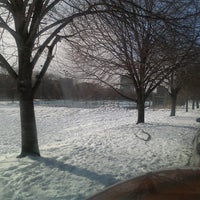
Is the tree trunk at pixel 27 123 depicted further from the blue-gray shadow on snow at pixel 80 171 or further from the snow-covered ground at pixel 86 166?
the blue-gray shadow on snow at pixel 80 171

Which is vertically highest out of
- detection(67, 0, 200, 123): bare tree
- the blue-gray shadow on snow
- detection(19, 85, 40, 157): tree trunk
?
detection(67, 0, 200, 123): bare tree

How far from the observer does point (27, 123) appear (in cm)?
861

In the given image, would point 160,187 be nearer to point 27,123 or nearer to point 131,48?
point 27,123

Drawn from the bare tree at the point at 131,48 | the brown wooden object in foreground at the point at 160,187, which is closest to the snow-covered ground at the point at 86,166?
the brown wooden object in foreground at the point at 160,187

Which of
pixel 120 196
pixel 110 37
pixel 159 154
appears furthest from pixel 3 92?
pixel 120 196

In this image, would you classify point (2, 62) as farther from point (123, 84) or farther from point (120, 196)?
point (123, 84)

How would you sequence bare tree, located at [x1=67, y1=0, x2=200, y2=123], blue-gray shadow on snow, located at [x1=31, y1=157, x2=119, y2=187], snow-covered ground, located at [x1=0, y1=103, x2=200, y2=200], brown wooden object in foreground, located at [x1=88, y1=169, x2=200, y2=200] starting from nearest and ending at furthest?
brown wooden object in foreground, located at [x1=88, y1=169, x2=200, y2=200] → snow-covered ground, located at [x1=0, y1=103, x2=200, y2=200] → blue-gray shadow on snow, located at [x1=31, y1=157, x2=119, y2=187] → bare tree, located at [x1=67, y1=0, x2=200, y2=123]

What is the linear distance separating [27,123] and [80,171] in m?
2.30

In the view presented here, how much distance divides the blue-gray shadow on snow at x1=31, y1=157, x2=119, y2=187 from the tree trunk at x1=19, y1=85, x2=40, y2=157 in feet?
1.73

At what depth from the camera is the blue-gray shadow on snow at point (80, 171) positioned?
6.47 metres

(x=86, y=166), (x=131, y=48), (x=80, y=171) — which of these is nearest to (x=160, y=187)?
(x=80, y=171)

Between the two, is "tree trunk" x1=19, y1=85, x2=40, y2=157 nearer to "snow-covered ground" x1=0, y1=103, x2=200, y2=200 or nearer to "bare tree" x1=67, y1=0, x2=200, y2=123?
"snow-covered ground" x1=0, y1=103, x2=200, y2=200

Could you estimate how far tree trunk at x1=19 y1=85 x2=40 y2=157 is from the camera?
8.61m

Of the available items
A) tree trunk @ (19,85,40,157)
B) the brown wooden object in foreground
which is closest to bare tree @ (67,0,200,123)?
tree trunk @ (19,85,40,157)
